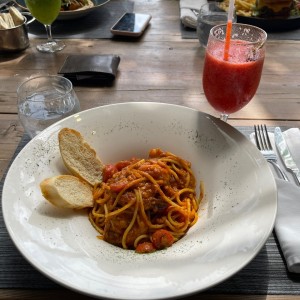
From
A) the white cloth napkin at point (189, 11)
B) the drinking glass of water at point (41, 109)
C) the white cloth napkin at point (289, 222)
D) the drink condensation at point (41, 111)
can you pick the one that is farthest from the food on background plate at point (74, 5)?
the white cloth napkin at point (289, 222)

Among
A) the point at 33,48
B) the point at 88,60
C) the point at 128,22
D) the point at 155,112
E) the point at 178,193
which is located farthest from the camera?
the point at 128,22

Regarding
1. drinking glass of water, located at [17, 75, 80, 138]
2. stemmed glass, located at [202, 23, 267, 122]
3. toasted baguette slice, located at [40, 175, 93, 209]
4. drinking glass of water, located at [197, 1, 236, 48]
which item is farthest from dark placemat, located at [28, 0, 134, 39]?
toasted baguette slice, located at [40, 175, 93, 209]

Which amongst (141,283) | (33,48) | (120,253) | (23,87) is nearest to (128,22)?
(33,48)

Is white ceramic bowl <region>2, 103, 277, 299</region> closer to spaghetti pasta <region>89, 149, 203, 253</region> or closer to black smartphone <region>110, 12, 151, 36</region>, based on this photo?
spaghetti pasta <region>89, 149, 203, 253</region>

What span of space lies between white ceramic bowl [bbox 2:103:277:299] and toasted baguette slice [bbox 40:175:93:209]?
1.0 inches

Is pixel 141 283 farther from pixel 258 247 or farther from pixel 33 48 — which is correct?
pixel 33 48

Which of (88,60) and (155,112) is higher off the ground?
(155,112)

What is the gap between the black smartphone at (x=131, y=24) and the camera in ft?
6.63

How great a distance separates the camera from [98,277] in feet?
2.26

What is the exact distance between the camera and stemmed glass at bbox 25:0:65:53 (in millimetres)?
1796

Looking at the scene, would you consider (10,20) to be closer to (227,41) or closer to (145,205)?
(227,41)

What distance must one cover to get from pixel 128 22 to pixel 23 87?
1063 mm

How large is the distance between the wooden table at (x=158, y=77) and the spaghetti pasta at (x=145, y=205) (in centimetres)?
42

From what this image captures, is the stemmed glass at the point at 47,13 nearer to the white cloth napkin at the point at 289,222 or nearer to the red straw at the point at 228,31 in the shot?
the red straw at the point at 228,31
